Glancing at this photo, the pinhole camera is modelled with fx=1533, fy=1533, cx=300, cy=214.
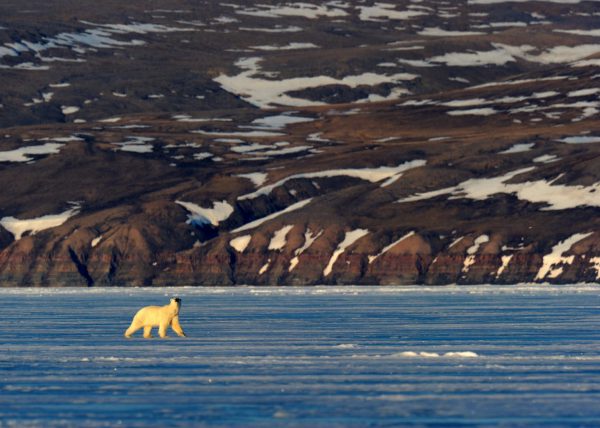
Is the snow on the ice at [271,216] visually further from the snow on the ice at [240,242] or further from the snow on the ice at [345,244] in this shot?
the snow on the ice at [345,244]

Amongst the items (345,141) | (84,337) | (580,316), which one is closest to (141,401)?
(84,337)

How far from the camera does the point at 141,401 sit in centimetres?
2816

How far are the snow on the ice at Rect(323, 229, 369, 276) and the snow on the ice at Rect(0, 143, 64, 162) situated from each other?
5918 centimetres

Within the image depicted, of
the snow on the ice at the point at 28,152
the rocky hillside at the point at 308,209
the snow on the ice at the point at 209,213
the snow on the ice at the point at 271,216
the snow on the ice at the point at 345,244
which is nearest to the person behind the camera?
the rocky hillside at the point at 308,209

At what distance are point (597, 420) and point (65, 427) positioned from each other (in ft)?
28.5

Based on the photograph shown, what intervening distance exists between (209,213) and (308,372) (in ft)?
387

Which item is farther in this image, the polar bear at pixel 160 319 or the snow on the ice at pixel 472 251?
the snow on the ice at pixel 472 251

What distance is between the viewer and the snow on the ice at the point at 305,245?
429 ft

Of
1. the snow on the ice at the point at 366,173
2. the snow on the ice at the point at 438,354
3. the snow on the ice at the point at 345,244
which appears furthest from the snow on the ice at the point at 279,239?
the snow on the ice at the point at 438,354

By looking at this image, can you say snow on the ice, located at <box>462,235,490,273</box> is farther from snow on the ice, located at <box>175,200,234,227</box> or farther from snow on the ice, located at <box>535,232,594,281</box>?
snow on the ice, located at <box>175,200,234,227</box>

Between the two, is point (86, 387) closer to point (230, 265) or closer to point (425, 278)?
point (425, 278)

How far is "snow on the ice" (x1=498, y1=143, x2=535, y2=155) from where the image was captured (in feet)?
528

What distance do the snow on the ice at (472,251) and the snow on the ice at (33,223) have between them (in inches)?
1772

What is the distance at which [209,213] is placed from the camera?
150500mm
